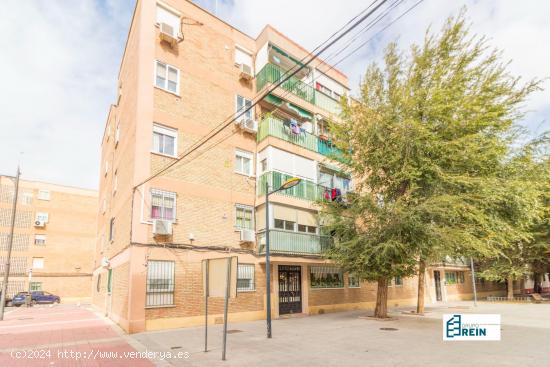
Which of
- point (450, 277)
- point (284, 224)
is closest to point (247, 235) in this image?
point (284, 224)

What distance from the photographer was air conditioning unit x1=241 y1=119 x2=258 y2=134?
16.8 meters

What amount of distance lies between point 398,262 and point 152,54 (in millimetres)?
13436

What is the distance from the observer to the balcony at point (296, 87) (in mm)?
17422

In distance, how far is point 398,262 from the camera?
1369 centimetres

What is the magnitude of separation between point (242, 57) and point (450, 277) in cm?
2618

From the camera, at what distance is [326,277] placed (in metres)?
18.7

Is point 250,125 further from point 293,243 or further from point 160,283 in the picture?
point 160,283

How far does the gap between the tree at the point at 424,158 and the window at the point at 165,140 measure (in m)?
7.16

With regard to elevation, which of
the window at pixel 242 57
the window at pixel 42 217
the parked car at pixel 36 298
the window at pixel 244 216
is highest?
the window at pixel 242 57

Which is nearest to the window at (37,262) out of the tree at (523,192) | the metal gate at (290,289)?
the metal gate at (290,289)

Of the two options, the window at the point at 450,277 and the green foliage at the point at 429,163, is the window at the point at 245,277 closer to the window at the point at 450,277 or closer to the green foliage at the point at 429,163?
the green foliage at the point at 429,163

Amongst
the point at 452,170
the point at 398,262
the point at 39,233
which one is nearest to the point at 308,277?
the point at 398,262

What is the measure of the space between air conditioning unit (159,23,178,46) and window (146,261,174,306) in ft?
31.5

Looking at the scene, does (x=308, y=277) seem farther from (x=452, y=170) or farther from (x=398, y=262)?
(x=452, y=170)
